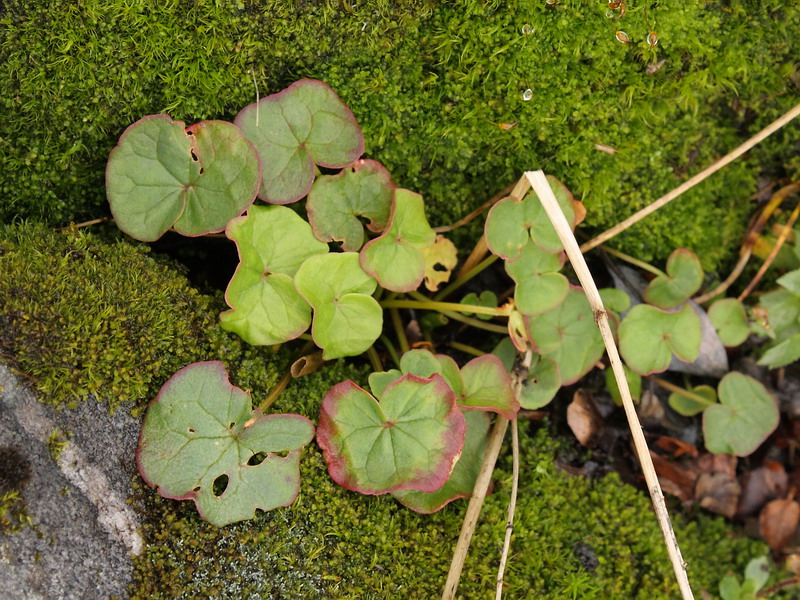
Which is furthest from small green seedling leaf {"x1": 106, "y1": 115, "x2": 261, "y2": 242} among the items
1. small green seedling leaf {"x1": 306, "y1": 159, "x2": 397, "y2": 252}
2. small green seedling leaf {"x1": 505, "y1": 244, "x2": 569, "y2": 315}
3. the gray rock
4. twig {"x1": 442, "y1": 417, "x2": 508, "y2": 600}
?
twig {"x1": 442, "y1": 417, "x2": 508, "y2": 600}

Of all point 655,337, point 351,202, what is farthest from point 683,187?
point 351,202

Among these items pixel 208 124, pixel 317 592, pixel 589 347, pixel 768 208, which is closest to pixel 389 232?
pixel 208 124

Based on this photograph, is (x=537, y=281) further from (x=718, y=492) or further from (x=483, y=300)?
(x=718, y=492)

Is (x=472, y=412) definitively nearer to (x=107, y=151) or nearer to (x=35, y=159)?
(x=107, y=151)

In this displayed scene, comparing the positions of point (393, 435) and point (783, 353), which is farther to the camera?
point (783, 353)

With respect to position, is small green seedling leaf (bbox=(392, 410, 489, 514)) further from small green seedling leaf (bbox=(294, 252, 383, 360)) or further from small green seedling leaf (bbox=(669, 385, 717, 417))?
small green seedling leaf (bbox=(669, 385, 717, 417))
